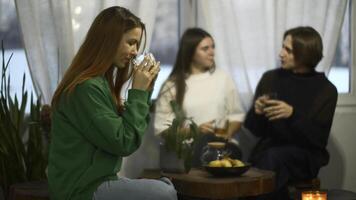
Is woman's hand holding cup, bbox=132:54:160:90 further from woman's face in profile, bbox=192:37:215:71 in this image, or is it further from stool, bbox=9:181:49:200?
woman's face in profile, bbox=192:37:215:71

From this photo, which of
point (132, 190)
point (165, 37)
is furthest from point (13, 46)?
point (132, 190)

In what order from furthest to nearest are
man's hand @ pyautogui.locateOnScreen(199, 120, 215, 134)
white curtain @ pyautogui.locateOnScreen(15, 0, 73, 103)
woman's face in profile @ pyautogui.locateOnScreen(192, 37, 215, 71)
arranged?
woman's face in profile @ pyautogui.locateOnScreen(192, 37, 215, 71) < man's hand @ pyautogui.locateOnScreen(199, 120, 215, 134) < white curtain @ pyautogui.locateOnScreen(15, 0, 73, 103)

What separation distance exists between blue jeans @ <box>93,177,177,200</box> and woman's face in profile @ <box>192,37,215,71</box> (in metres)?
1.63

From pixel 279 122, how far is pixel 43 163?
1.32 m

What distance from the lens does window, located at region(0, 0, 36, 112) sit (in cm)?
367

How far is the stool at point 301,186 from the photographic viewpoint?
130 inches

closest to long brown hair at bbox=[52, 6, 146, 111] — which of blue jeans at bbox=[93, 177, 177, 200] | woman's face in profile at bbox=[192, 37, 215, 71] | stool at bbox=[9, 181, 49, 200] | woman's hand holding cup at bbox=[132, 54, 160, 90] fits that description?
woman's hand holding cup at bbox=[132, 54, 160, 90]

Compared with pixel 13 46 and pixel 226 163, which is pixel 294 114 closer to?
pixel 226 163

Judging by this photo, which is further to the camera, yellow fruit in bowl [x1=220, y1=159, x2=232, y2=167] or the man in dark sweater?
the man in dark sweater

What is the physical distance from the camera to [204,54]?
397cm

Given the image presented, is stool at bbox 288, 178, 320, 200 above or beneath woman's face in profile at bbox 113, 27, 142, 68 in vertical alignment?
beneath

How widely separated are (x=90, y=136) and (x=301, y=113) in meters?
1.78

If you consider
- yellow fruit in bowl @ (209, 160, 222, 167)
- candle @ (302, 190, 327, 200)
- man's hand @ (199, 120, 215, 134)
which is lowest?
candle @ (302, 190, 327, 200)

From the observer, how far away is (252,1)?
418 centimetres
